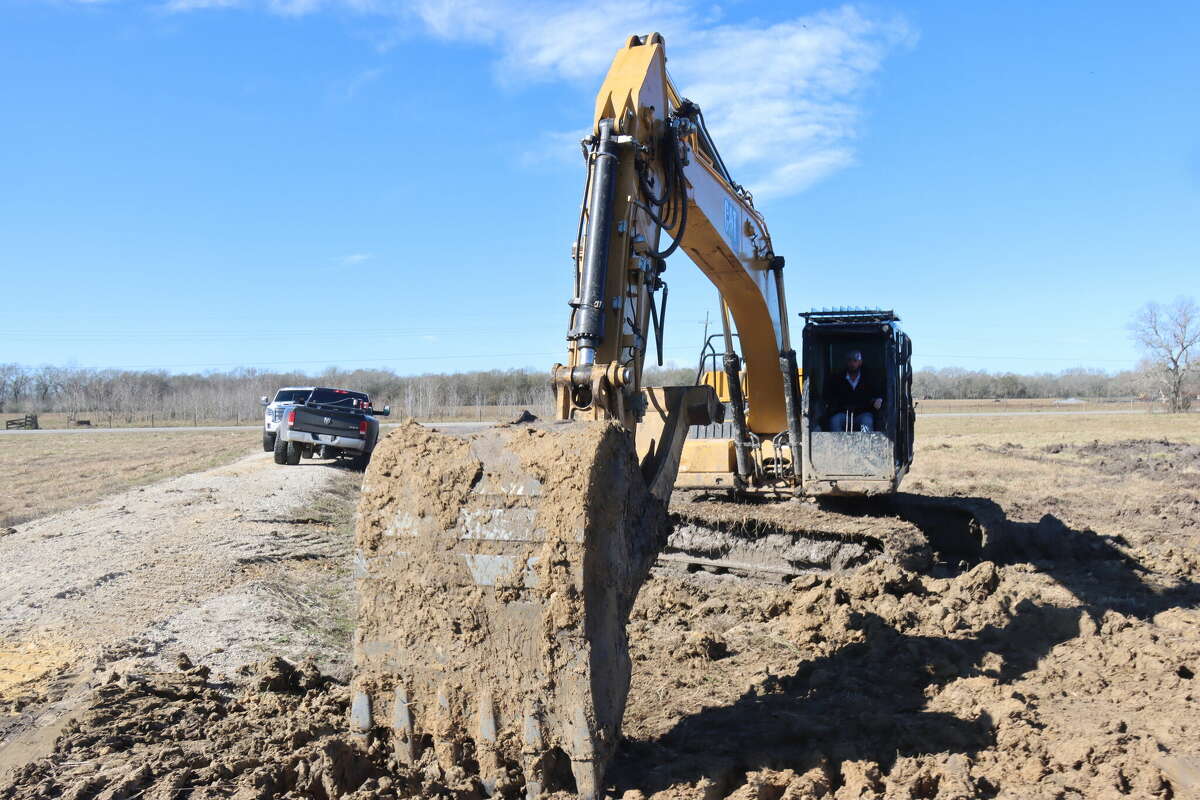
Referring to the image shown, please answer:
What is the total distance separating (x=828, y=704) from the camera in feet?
17.4

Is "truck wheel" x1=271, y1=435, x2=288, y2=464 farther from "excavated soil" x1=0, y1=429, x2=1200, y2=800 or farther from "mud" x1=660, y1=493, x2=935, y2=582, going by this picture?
"excavated soil" x1=0, y1=429, x2=1200, y2=800

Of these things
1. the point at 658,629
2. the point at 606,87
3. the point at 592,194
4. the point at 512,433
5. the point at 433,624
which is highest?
the point at 606,87

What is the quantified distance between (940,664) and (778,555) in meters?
2.78

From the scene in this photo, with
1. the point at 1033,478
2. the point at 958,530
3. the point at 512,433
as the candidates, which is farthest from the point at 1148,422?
the point at 512,433

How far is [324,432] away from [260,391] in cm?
6230

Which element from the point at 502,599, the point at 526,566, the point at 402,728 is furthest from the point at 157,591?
the point at 526,566

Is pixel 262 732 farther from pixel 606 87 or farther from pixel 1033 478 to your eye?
pixel 1033 478

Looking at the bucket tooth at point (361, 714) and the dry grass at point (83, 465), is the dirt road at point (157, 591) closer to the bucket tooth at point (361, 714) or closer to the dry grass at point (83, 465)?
the bucket tooth at point (361, 714)

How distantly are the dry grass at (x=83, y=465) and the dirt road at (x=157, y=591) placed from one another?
2730 millimetres

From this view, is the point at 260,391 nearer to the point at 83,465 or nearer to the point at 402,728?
the point at 83,465

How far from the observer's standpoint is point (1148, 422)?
44.7 metres

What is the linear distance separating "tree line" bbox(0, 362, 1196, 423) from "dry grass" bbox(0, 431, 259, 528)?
19.1 meters

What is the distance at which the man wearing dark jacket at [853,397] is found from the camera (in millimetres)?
9062

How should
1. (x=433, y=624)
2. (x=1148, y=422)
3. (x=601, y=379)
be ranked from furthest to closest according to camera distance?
1. (x=1148, y=422)
2. (x=601, y=379)
3. (x=433, y=624)
